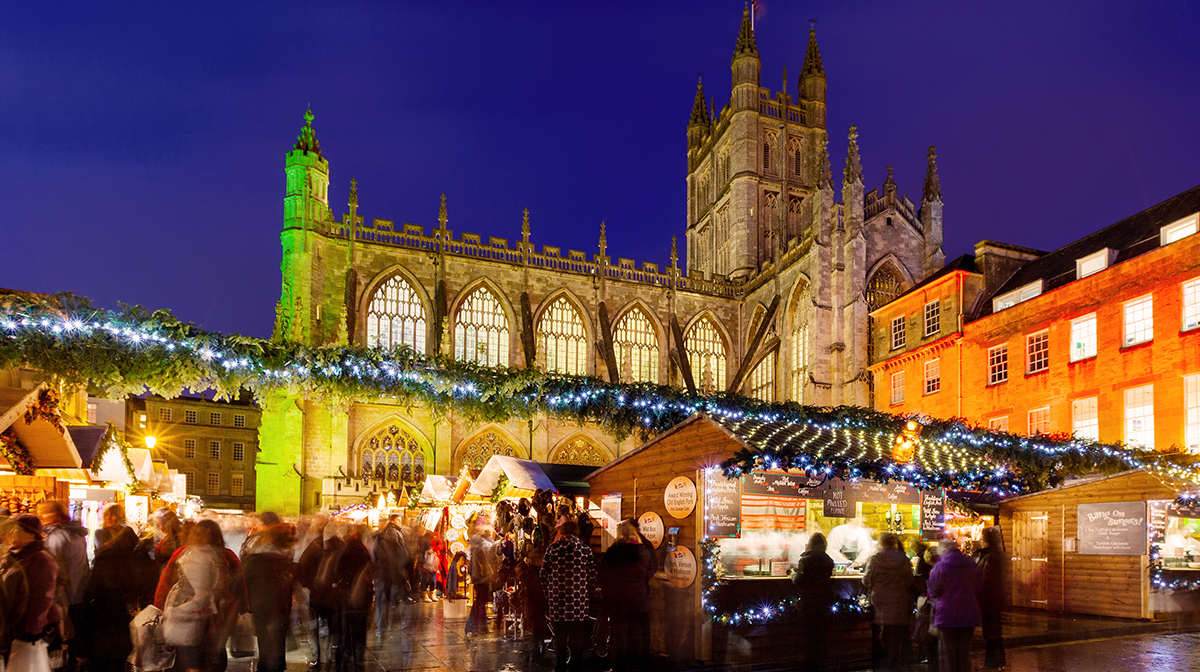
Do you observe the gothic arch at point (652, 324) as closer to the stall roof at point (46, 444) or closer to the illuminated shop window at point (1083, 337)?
the illuminated shop window at point (1083, 337)

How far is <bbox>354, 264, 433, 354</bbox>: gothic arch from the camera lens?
102 ft

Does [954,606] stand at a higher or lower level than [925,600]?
higher

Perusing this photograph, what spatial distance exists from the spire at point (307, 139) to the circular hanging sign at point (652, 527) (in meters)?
26.6

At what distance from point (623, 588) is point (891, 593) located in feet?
8.42

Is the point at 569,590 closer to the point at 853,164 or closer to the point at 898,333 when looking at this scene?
the point at 898,333

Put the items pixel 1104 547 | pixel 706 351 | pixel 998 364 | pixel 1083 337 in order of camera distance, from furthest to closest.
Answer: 1. pixel 706 351
2. pixel 998 364
3. pixel 1083 337
4. pixel 1104 547

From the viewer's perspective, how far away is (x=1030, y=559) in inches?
595

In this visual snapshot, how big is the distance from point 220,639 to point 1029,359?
64.1ft

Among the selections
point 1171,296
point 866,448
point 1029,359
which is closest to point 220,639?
point 866,448

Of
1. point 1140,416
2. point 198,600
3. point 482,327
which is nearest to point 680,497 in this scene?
point 198,600

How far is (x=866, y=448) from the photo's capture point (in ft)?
34.7

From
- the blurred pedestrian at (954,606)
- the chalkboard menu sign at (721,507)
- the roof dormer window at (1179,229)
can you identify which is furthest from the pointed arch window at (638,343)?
the blurred pedestrian at (954,606)

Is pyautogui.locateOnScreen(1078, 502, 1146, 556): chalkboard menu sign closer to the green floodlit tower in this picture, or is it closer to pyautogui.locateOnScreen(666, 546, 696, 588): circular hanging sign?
pyautogui.locateOnScreen(666, 546, 696, 588): circular hanging sign

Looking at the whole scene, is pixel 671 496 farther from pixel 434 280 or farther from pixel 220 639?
pixel 434 280
